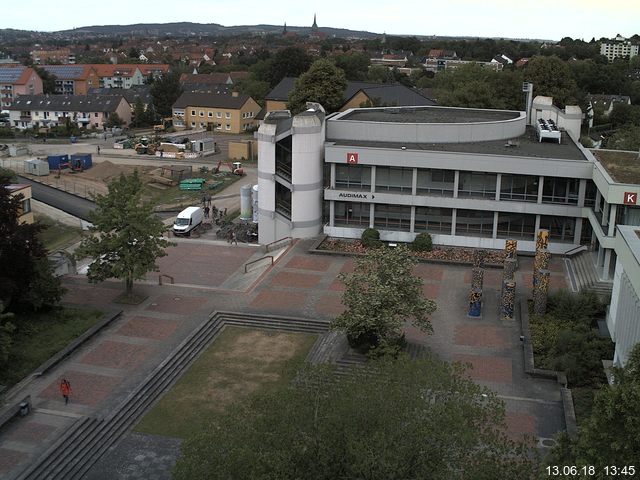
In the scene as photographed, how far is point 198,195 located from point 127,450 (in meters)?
40.5

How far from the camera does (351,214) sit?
44.0 metres

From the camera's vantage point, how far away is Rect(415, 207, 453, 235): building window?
42.5m

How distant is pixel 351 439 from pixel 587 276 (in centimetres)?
2523

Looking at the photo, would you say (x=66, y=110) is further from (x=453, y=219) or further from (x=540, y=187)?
(x=540, y=187)

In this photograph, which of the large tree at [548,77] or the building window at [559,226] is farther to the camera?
the large tree at [548,77]

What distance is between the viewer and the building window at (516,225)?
4153 cm

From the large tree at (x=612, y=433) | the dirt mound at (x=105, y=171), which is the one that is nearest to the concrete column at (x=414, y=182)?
the large tree at (x=612, y=433)

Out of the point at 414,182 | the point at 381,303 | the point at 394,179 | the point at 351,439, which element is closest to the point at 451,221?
the point at 414,182

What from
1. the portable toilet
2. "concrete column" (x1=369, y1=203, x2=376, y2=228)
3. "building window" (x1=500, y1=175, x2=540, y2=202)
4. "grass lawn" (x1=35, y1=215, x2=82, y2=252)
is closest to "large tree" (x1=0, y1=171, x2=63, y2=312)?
"grass lawn" (x1=35, y1=215, x2=82, y2=252)

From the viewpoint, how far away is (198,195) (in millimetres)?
61344

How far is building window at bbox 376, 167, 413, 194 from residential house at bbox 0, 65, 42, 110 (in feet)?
352

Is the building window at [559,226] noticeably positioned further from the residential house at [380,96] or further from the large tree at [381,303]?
the residential house at [380,96]

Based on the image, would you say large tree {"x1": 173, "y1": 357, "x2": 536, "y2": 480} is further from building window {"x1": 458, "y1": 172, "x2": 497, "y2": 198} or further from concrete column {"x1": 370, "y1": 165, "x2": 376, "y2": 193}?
concrete column {"x1": 370, "y1": 165, "x2": 376, "y2": 193}

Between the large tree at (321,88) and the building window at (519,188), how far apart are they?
41.9 m
